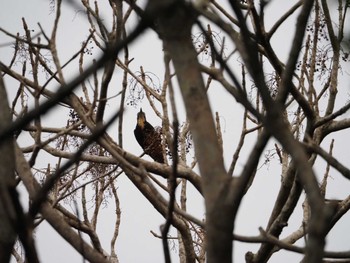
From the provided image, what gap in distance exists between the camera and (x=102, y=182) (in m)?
4.37

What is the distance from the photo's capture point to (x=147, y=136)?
18.5 feet

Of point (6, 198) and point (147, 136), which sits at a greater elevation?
point (147, 136)

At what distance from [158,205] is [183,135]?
1.75m

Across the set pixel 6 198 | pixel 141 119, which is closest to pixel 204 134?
pixel 6 198

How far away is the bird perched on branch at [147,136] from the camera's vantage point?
16.4 feet

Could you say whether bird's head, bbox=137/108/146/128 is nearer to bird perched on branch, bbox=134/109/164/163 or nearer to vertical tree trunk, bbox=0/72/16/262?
bird perched on branch, bbox=134/109/164/163

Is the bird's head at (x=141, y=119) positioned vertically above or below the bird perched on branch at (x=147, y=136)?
above

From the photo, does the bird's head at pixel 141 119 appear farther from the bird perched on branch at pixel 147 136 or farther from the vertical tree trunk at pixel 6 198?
the vertical tree trunk at pixel 6 198

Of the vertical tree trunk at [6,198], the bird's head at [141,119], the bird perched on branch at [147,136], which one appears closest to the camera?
the vertical tree trunk at [6,198]

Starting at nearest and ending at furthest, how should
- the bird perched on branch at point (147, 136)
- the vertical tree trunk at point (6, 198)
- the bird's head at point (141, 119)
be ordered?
the vertical tree trunk at point (6, 198), the bird perched on branch at point (147, 136), the bird's head at point (141, 119)

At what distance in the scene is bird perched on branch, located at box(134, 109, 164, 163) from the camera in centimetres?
499

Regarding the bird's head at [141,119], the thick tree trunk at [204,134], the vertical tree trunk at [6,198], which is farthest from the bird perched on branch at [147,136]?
the thick tree trunk at [204,134]

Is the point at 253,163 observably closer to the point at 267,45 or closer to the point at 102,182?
the point at 267,45

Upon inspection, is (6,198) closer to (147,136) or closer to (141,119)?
(147,136)
